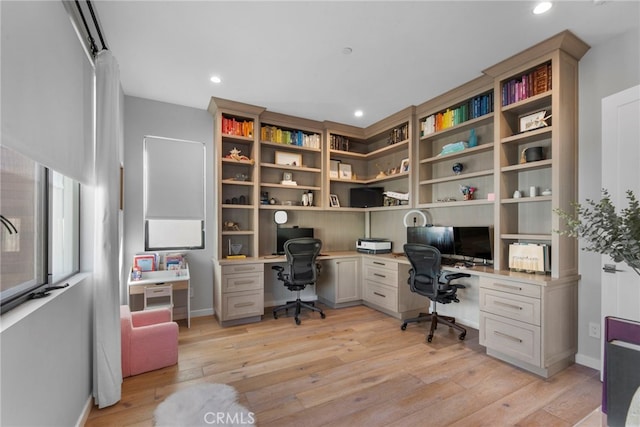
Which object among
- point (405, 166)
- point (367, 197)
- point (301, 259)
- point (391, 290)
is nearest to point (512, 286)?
point (391, 290)

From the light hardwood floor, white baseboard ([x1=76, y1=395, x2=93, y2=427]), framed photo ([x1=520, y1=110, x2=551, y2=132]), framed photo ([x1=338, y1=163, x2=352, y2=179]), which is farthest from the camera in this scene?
framed photo ([x1=338, y1=163, x2=352, y2=179])

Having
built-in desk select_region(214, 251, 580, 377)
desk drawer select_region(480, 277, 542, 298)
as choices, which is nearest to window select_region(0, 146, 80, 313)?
built-in desk select_region(214, 251, 580, 377)

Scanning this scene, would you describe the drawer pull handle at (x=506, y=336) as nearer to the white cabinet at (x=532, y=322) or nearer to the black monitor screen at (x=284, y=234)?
the white cabinet at (x=532, y=322)

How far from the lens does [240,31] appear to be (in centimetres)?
219

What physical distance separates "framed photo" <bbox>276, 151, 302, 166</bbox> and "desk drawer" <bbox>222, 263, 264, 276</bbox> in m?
1.54

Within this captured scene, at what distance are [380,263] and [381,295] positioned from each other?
0.43 meters

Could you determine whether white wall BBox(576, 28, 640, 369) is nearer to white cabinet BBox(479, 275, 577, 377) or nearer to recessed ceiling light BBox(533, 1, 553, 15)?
white cabinet BBox(479, 275, 577, 377)

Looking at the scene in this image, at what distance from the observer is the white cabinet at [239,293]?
11.1 feet

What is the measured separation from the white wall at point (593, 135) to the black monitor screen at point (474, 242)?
75cm

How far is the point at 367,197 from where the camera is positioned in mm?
4652

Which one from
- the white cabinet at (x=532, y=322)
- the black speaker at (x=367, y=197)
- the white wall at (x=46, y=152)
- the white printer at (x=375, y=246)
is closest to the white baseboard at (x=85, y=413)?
the white wall at (x=46, y=152)

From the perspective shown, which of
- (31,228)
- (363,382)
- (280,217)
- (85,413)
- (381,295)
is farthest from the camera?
(280,217)

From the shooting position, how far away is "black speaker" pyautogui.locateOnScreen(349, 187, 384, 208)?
4621mm

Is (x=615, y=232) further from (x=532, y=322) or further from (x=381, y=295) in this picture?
(x=381, y=295)
